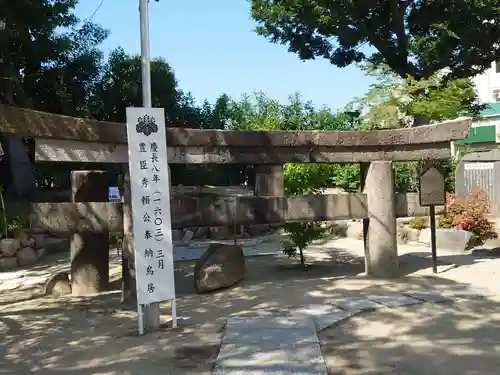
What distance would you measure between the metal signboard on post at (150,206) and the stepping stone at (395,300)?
248cm

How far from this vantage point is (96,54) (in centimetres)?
2038

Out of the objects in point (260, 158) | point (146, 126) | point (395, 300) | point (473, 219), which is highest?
point (146, 126)

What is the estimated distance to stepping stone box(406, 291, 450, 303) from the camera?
623 cm

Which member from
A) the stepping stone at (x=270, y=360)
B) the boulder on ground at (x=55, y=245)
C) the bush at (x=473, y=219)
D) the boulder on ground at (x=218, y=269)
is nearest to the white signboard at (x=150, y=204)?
the stepping stone at (x=270, y=360)

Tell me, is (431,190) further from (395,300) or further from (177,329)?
(177,329)

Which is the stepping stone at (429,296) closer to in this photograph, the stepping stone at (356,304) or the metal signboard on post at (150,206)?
the stepping stone at (356,304)

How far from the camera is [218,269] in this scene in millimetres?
7383

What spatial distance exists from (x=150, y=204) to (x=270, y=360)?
2.09 metres

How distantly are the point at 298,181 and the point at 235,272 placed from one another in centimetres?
271

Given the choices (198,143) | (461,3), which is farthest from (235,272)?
(461,3)

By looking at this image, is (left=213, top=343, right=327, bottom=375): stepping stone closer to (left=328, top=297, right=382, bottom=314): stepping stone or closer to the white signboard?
the white signboard

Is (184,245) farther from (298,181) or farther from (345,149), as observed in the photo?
(345,149)

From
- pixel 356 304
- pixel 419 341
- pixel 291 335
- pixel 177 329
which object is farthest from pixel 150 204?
pixel 419 341

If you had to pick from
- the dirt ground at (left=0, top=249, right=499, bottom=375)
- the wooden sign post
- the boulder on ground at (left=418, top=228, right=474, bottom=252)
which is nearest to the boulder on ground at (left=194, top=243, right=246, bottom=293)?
the dirt ground at (left=0, top=249, right=499, bottom=375)
